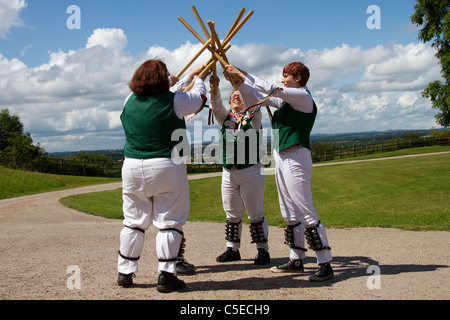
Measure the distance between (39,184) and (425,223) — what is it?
18712 mm

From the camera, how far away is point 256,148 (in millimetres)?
5402

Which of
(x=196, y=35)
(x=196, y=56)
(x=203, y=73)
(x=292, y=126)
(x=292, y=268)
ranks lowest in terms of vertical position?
(x=292, y=268)

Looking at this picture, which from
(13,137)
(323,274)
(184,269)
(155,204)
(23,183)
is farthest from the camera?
(13,137)

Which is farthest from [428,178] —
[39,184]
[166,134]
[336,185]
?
[39,184]

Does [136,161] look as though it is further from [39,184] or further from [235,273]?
[39,184]

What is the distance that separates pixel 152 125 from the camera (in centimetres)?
410

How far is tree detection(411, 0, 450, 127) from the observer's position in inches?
1137

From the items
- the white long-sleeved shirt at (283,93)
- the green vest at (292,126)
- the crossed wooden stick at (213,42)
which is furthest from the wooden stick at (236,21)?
the green vest at (292,126)

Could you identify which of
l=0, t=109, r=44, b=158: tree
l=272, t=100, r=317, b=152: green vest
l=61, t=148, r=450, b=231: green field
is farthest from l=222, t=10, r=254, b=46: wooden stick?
l=0, t=109, r=44, b=158: tree

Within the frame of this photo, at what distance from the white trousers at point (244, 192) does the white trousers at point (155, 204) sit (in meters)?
1.22

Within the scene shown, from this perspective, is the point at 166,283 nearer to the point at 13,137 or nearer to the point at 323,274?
the point at 323,274

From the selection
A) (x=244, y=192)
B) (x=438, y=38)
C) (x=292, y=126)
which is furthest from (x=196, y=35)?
(x=438, y=38)

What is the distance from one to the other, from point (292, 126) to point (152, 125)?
1560 mm

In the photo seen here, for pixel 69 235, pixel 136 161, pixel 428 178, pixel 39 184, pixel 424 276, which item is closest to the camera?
pixel 136 161
